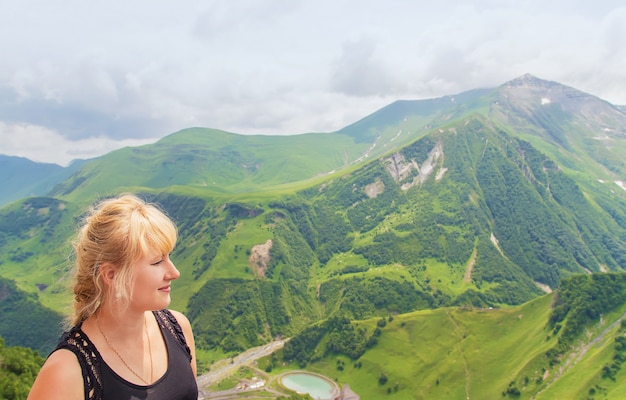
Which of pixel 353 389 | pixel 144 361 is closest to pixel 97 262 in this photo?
pixel 144 361

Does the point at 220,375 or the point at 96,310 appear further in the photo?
the point at 220,375

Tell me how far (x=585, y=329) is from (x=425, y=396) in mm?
48985

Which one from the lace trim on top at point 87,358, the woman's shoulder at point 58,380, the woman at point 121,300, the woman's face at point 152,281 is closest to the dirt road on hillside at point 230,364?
the woman at point 121,300

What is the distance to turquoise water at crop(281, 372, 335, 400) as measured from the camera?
13125 cm

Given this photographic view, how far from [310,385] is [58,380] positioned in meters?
150

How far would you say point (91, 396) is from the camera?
4.48m

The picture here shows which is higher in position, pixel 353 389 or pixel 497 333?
pixel 497 333

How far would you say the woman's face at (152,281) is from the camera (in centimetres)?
509

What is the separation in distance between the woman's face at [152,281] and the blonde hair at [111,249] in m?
0.08

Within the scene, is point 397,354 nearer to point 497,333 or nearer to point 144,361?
point 497,333

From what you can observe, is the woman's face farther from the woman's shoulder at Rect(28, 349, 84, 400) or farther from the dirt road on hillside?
the dirt road on hillside

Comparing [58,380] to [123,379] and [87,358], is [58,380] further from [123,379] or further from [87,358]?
[123,379]

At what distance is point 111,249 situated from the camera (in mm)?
4902

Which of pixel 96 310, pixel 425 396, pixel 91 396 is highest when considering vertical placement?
pixel 96 310
